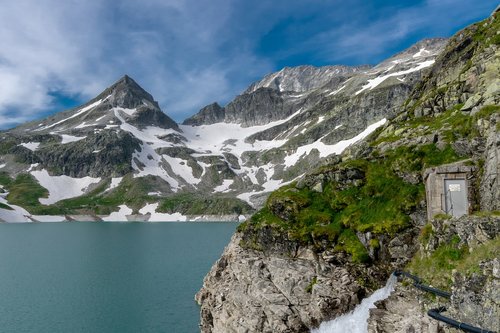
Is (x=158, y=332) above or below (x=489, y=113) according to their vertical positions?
below

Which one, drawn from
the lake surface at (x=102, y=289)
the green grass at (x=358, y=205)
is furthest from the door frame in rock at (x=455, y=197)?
the lake surface at (x=102, y=289)

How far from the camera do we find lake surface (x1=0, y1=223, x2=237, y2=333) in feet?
143

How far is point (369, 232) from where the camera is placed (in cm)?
3300

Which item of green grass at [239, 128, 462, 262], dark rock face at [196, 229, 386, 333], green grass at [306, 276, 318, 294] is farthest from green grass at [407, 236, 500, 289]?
green grass at [306, 276, 318, 294]

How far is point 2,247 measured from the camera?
4269 inches

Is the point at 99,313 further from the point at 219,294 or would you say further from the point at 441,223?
the point at 441,223

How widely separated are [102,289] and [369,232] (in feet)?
145

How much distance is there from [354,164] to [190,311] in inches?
1076

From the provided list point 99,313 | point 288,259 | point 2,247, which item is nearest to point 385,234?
point 288,259

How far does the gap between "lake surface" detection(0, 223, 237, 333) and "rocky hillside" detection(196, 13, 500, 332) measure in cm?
1011

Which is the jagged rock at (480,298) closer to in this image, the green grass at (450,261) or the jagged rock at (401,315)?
the green grass at (450,261)

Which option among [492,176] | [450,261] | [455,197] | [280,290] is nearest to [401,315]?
[450,261]

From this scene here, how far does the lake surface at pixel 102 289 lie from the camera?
43.6 meters

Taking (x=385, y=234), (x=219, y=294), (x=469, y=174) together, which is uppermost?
(x=469, y=174)
